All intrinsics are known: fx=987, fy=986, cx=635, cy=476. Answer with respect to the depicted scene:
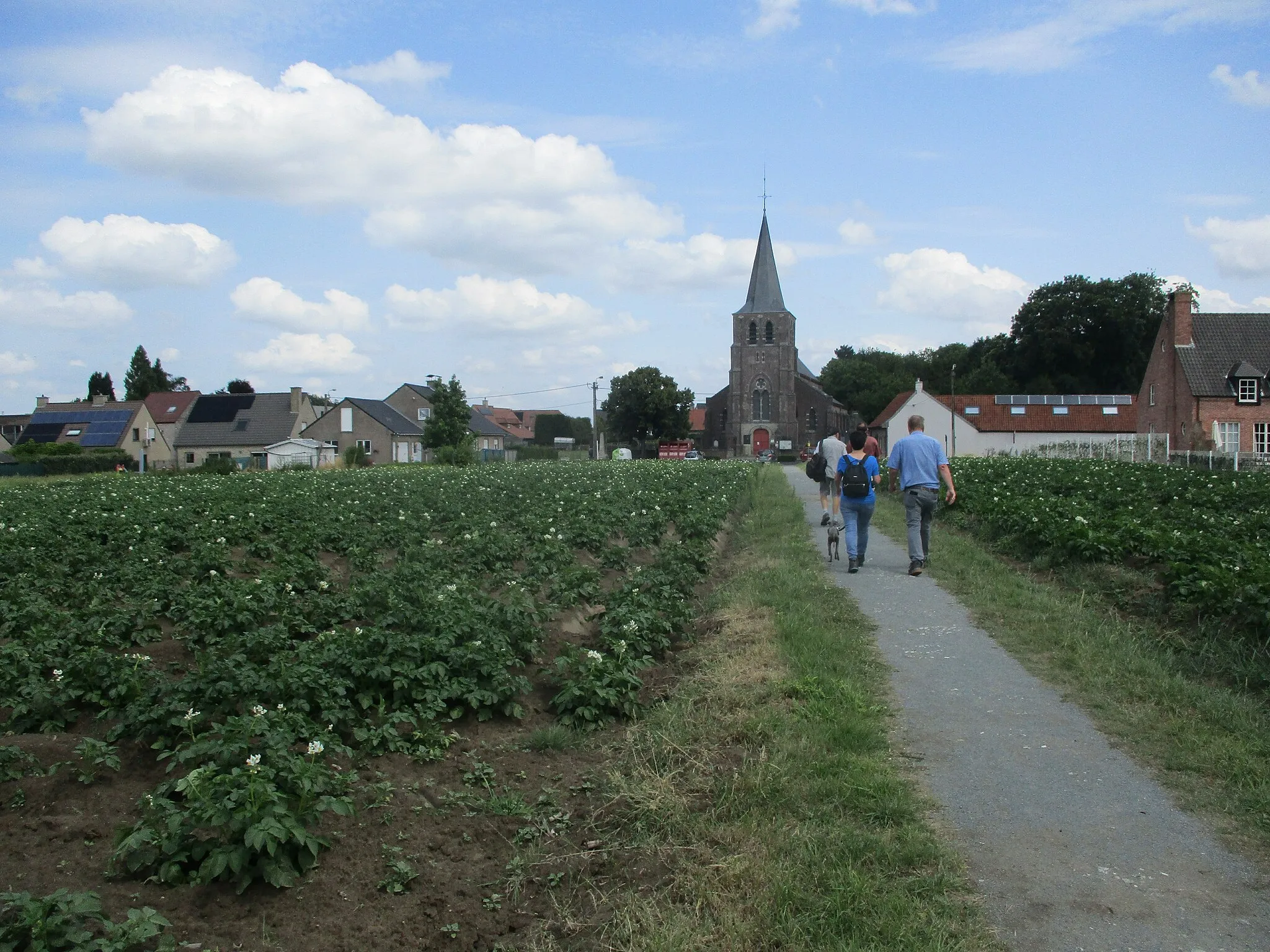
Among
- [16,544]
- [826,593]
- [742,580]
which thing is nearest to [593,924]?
[826,593]

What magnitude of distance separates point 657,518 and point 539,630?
936 cm

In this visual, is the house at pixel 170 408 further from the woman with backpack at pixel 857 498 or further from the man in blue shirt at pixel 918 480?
the man in blue shirt at pixel 918 480

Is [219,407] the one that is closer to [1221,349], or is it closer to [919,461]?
[1221,349]

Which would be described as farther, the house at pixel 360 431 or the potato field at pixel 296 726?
the house at pixel 360 431

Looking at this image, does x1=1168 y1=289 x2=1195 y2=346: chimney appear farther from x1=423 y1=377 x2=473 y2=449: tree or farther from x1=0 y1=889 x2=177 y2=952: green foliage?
x1=0 y1=889 x2=177 y2=952: green foliage

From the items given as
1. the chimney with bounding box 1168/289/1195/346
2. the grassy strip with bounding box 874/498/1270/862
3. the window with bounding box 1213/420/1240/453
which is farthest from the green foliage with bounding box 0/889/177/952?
the chimney with bounding box 1168/289/1195/346

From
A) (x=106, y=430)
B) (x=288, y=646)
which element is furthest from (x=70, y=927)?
(x=106, y=430)

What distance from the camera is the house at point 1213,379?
50.2 metres

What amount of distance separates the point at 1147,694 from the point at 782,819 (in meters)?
3.30

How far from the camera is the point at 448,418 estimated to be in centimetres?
6862

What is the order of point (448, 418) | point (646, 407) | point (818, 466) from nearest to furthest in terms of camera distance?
point (818, 466) < point (448, 418) < point (646, 407)

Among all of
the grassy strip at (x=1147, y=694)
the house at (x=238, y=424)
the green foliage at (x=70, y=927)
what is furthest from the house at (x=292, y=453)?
the green foliage at (x=70, y=927)

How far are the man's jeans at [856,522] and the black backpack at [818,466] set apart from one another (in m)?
4.02

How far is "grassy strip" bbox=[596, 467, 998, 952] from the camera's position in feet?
11.9
